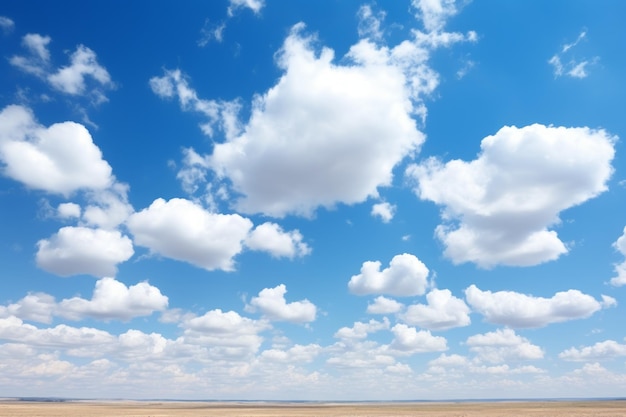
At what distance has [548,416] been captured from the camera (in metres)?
99.2

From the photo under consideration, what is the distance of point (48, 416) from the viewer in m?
99.7

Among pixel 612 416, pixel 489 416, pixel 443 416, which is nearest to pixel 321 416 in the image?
pixel 443 416

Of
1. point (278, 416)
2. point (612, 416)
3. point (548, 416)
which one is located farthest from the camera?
point (278, 416)

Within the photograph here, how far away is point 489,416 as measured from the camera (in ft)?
333

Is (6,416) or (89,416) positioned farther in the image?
(89,416)

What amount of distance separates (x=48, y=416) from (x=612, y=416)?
364ft

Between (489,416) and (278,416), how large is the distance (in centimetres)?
4546

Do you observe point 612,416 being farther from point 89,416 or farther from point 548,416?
point 89,416

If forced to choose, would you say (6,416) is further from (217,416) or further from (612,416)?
(612,416)

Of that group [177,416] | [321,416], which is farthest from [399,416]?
[177,416]

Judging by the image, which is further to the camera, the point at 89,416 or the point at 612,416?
the point at 89,416

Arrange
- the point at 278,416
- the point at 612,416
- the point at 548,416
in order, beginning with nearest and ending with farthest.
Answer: the point at 612,416 → the point at 548,416 → the point at 278,416

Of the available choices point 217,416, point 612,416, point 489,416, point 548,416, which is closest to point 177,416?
point 217,416

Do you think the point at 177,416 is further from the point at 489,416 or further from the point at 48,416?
the point at 489,416
